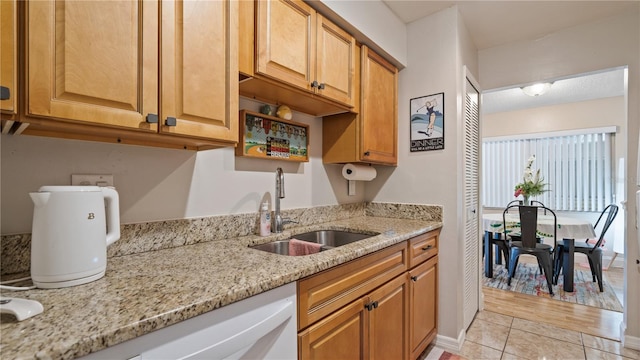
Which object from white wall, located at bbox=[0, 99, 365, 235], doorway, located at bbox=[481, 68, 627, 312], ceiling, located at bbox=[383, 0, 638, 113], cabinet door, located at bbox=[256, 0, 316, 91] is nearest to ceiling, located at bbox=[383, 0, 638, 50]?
ceiling, located at bbox=[383, 0, 638, 113]

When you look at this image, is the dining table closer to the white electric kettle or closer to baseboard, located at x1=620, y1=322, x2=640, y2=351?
baseboard, located at x1=620, y1=322, x2=640, y2=351

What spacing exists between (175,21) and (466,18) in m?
2.13

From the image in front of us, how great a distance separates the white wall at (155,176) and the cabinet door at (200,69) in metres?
0.34

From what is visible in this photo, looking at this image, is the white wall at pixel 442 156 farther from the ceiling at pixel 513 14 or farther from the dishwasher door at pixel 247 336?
the dishwasher door at pixel 247 336

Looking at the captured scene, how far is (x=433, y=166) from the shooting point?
214 centimetres

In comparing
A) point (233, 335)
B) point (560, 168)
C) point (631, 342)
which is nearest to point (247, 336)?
point (233, 335)

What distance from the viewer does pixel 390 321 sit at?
150 cm

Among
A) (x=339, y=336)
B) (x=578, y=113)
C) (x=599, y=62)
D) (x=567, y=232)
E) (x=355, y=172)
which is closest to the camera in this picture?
(x=339, y=336)

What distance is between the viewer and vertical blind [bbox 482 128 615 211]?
14.2ft

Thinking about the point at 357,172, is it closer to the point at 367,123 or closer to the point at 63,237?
the point at 367,123

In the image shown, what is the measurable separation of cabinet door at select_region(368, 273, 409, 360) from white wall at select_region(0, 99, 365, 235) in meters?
0.76

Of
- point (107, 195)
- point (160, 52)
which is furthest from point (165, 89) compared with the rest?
point (107, 195)

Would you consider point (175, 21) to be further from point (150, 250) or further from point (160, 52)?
point (150, 250)

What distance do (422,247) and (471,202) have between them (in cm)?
83
